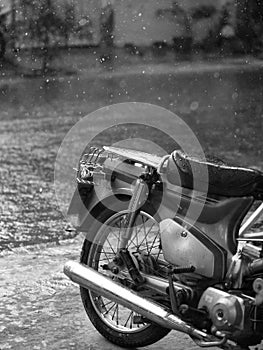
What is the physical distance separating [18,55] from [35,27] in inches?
27.8

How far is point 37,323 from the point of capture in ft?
19.9

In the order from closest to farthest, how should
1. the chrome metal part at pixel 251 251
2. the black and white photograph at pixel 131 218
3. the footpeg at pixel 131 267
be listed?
the chrome metal part at pixel 251 251
the black and white photograph at pixel 131 218
the footpeg at pixel 131 267

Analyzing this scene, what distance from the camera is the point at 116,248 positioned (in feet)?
18.8

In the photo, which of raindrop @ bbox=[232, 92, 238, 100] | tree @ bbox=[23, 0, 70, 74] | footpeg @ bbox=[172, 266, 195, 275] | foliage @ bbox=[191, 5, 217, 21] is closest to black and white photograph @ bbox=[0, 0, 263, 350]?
footpeg @ bbox=[172, 266, 195, 275]

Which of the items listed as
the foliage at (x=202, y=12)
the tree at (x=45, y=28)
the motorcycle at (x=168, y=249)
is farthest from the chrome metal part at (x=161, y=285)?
the foliage at (x=202, y=12)

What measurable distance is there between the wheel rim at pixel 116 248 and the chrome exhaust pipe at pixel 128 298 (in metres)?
0.21

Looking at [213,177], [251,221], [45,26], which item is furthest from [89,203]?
[45,26]

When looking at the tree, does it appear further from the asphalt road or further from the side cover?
the side cover

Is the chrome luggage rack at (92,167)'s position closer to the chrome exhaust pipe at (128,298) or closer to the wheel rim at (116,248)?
the wheel rim at (116,248)

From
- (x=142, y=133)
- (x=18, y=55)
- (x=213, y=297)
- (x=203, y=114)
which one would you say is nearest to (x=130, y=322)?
(x=213, y=297)

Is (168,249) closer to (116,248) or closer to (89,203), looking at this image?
(116,248)

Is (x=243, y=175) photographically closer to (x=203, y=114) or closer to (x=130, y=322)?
(x=130, y=322)

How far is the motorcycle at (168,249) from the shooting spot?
4.98m

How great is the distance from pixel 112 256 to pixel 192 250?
719mm
